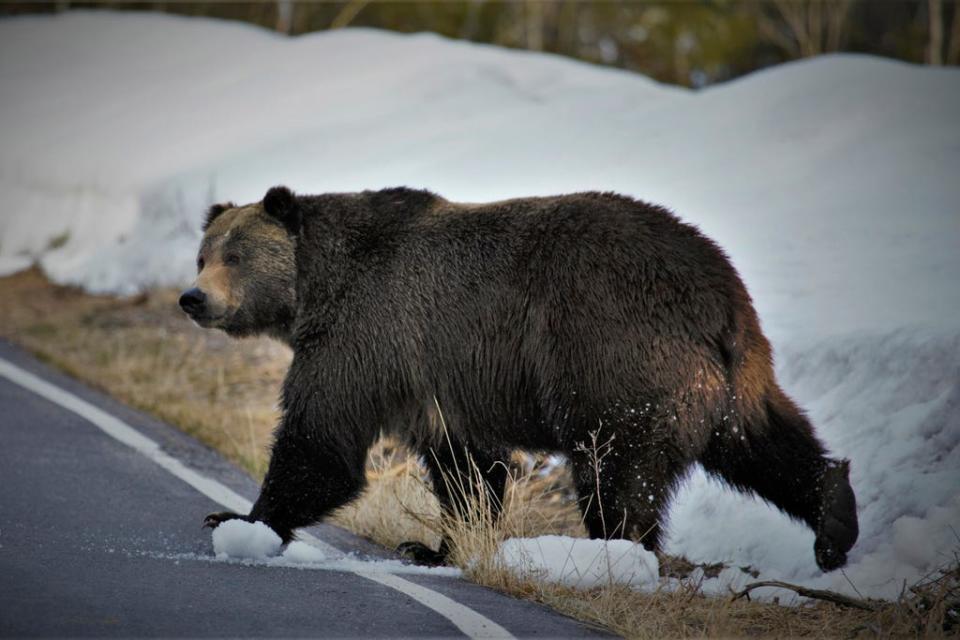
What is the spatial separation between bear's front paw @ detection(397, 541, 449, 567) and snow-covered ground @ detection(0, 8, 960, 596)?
51.0 inches

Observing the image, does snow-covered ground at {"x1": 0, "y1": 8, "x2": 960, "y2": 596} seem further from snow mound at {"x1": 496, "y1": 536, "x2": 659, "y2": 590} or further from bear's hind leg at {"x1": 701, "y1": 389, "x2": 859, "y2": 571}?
snow mound at {"x1": 496, "y1": 536, "x2": 659, "y2": 590}

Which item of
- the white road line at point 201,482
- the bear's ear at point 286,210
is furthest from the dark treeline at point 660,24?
the bear's ear at point 286,210

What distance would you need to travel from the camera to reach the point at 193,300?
6227mm

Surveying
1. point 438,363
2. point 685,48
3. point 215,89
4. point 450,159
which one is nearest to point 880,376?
point 438,363

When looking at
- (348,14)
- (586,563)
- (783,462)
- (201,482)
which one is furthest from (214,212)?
(348,14)

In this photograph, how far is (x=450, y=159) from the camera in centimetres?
1480

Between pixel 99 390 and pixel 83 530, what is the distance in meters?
4.25

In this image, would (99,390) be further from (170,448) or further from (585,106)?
(585,106)

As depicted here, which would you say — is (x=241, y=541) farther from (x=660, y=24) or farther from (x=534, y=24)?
(x=660, y=24)

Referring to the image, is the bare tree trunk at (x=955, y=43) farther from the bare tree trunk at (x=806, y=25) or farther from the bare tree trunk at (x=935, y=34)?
the bare tree trunk at (x=806, y=25)

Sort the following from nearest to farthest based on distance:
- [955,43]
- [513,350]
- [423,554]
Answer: [513,350] → [423,554] → [955,43]

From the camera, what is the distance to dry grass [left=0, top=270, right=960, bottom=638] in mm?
4672

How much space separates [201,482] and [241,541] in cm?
180

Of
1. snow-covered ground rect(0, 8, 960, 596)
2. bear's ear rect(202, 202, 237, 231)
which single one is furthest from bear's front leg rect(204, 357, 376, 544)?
snow-covered ground rect(0, 8, 960, 596)
